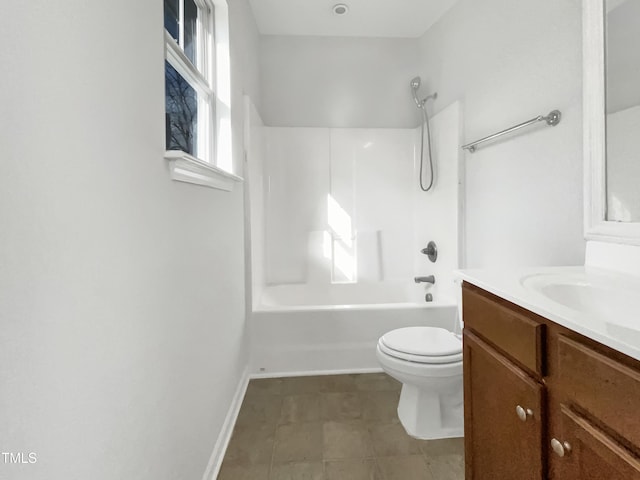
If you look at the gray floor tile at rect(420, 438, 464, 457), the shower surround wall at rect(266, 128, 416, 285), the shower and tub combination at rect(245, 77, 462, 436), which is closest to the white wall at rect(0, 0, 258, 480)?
the gray floor tile at rect(420, 438, 464, 457)

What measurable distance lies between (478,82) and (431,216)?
1.03 m

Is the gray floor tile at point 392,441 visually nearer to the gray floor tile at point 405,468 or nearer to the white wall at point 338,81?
the gray floor tile at point 405,468

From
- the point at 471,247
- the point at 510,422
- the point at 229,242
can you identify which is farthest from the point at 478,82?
the point at 510,422

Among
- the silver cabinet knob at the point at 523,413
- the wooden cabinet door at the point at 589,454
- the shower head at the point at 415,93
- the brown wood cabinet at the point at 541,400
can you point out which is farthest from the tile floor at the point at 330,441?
the shower head at the point at 415,93

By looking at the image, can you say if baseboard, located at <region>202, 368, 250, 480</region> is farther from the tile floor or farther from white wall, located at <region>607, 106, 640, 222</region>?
white wall, located at <region>607, 106, 640, 222</region>

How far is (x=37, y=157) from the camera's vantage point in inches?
20.6

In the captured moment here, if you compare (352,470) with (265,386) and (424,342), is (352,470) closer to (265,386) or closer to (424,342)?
(424,342)

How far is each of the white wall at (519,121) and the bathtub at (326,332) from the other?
1.77 feet

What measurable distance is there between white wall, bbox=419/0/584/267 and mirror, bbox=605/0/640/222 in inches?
6.8

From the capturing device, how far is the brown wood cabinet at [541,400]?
61cm

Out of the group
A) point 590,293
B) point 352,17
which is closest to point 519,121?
point 590,293

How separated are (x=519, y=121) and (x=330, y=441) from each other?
180cm

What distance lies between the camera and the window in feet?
4.53

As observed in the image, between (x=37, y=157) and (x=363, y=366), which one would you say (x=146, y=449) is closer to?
(x=37, y=157)
